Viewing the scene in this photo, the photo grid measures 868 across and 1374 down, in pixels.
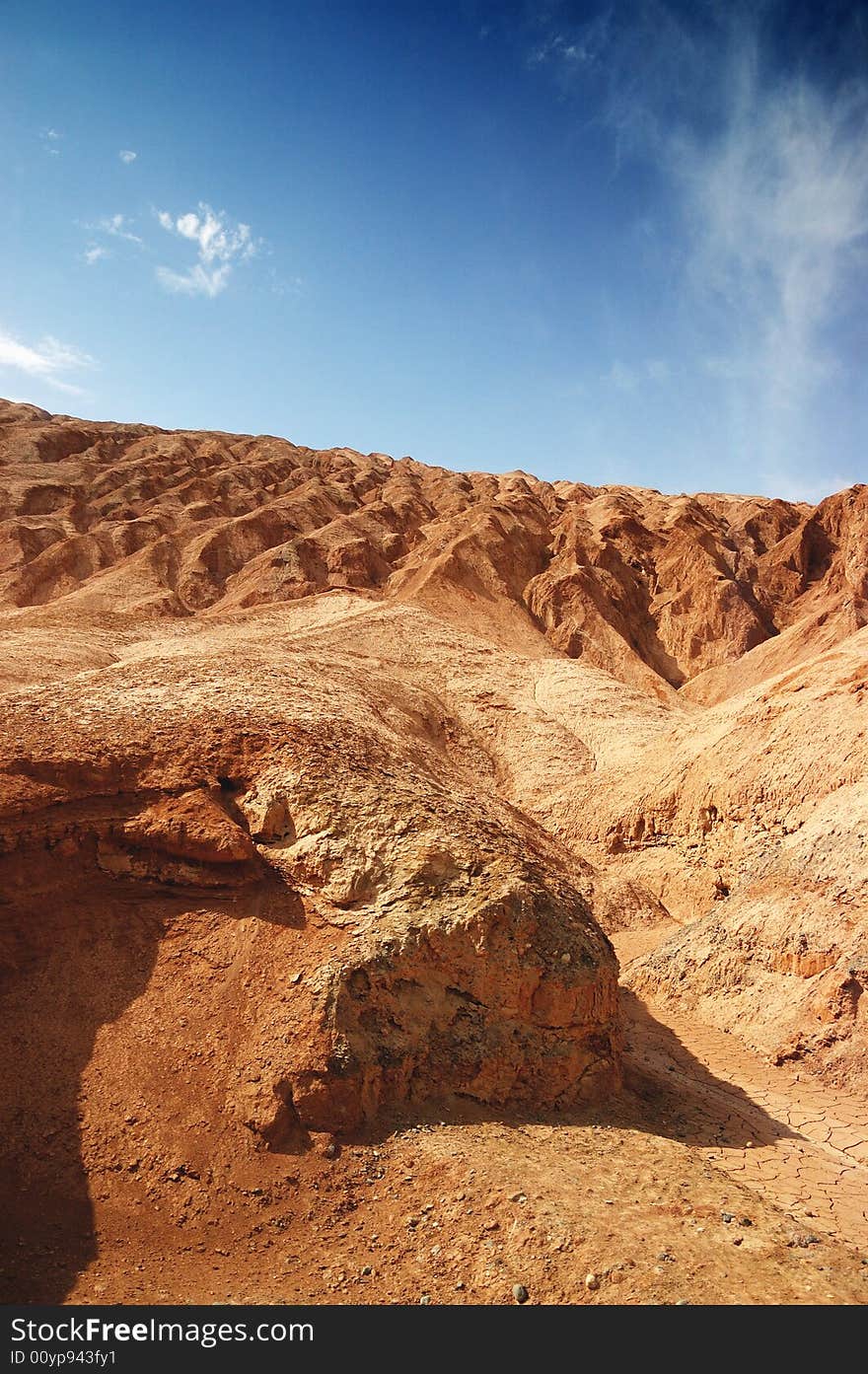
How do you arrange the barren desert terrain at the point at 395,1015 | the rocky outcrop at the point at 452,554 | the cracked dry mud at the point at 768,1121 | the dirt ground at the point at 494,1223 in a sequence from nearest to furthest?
the dirt ground at the point at 494,1223 → the barren desert terrain at the point at 395,1015 → the cracked dry mud at the point at 768,1121 → the rocky outcrop at the point at 452,554

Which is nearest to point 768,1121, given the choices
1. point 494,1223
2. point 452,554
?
point 494,1223

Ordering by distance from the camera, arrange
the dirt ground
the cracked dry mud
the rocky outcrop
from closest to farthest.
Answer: the dirt ground
the cracked dry mud
the rocky outcrop

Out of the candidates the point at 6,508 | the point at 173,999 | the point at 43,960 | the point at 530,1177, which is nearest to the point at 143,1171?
the point at 173,999

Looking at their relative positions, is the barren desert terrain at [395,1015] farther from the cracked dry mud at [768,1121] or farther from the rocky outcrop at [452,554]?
the rocky outcrop at [452,554]

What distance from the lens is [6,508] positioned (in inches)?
1897

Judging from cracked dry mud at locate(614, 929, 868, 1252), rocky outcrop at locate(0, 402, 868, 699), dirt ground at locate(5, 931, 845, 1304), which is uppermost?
rocky outcrop at locate(0, 402, 868, 699)

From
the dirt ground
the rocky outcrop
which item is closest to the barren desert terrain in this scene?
the dirt ground

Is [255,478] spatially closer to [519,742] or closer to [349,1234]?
[519,742]

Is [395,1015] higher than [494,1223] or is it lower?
higher

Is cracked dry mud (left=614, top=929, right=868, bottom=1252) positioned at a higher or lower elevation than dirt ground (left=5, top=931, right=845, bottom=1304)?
lower

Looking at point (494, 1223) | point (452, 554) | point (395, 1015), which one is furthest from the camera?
point (452, 554)

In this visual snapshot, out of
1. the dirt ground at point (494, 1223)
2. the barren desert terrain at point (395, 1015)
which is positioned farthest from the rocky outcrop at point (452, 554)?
the dirt ground at point (494, 1223)

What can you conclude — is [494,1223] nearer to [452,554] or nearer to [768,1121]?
[768,1121]

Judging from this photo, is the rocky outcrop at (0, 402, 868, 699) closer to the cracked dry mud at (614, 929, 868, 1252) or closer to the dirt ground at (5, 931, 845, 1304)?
the cracked dry mud at (614, 929, 868, 1252)
